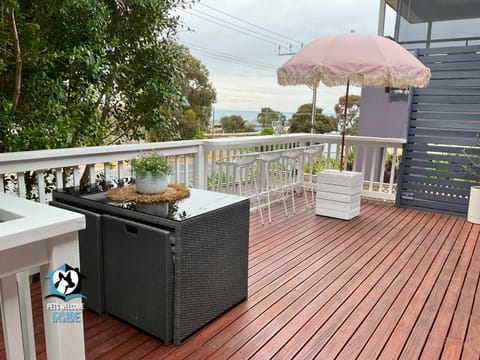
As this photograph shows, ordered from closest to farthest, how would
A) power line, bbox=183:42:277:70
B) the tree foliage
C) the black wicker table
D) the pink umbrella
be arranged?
1. the black wicker table
2. the tree foliage
3. the pink umbrella
4. power line, bbox=183:42:277:70

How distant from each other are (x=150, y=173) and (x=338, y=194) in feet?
10.4

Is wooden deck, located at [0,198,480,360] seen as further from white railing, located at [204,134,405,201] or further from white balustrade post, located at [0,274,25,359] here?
white railing, located at [204,134,405,201]

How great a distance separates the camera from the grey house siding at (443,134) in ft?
16.7

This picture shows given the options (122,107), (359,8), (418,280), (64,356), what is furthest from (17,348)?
(359,8)

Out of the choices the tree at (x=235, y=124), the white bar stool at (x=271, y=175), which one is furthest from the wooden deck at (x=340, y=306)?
the tree at (x=235, y=124)

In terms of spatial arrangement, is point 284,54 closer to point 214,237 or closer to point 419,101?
point 419,101

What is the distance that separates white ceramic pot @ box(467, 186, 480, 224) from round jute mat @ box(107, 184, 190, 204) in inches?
166

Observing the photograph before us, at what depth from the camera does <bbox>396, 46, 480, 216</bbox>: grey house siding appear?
510cm

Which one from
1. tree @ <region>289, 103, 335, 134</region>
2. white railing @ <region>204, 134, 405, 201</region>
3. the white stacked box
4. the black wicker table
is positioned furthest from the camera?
tree @ <region>289, 103, 335, 134</region>

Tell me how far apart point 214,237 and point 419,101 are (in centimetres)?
453

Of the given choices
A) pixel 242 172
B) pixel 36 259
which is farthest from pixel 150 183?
pixel 242 172

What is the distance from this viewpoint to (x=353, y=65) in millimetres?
4012

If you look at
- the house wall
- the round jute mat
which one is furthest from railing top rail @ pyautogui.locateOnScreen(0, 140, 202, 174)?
the house wall

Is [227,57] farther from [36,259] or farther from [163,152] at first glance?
[36,259]
